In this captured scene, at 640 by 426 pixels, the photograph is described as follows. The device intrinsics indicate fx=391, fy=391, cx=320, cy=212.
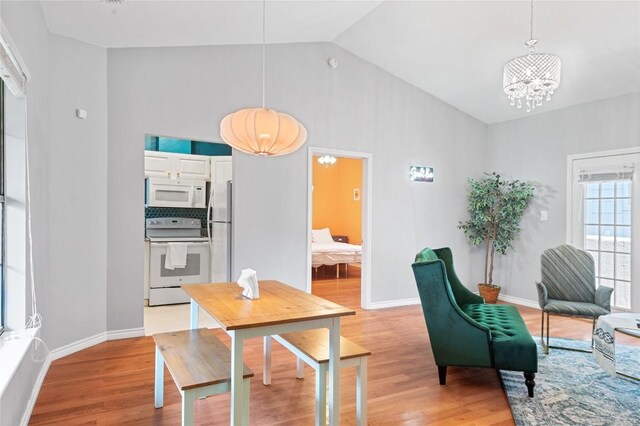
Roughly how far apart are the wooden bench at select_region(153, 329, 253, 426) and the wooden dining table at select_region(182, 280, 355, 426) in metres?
0.14

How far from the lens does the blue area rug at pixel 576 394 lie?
2418 mm

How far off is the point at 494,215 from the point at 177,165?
458 centimetres

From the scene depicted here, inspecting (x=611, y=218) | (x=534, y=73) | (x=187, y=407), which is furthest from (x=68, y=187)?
(x=611, y=218)

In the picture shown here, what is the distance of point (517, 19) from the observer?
3.85 meters

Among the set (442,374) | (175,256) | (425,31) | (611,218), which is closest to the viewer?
(442,374)

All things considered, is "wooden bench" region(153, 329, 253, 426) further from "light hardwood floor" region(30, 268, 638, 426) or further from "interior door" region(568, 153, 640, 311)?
"interior door" region(568, 153, 640, 311)

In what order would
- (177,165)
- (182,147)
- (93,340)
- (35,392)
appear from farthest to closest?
(182,147) → (177,165) → (93,340) → (35,392)

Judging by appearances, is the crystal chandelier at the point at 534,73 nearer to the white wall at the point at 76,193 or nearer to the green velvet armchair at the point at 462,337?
the green velvet armchair at the point at 462,337

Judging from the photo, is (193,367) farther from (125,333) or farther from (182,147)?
(182,147)

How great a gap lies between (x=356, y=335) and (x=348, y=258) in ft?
11.0

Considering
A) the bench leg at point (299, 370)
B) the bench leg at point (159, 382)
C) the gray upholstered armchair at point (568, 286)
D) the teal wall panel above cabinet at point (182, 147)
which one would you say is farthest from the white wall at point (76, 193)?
the gray upholstered armchair at point (568, 286)

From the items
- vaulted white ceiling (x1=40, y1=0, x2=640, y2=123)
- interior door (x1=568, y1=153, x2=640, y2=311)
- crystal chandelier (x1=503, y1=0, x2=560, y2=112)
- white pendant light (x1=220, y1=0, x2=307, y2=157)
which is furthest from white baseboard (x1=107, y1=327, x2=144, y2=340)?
interior door (x1=568, y1=153, x2=640, y2=311)

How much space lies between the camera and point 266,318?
1.94 m

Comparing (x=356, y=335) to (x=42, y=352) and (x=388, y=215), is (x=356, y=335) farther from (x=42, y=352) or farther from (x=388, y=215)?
(x=42, y=352)
